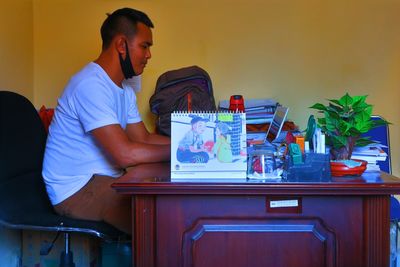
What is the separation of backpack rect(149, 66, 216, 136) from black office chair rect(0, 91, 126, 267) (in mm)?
646

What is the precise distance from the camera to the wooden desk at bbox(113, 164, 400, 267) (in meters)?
1.15

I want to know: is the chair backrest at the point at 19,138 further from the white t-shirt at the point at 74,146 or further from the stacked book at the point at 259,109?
the stacked book at the point at 259,109

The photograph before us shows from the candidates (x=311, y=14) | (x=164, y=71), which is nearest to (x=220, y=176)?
(x=164, y=71)

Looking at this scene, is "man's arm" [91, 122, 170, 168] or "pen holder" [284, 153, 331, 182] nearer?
"pen holder" [284, 153, 331, 182]

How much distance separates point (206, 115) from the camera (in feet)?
3.90

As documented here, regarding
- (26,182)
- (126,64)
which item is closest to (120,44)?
(126,64)

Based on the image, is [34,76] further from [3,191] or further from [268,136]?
[268,136]

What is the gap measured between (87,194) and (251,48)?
1.38 m

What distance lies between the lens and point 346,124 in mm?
1316

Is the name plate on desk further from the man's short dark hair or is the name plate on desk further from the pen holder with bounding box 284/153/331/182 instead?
the man's short dark hair

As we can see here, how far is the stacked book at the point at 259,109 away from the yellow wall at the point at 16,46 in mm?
1126

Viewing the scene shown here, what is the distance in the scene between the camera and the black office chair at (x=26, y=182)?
162 cm

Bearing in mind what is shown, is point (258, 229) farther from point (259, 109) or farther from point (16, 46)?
point (16, 46)

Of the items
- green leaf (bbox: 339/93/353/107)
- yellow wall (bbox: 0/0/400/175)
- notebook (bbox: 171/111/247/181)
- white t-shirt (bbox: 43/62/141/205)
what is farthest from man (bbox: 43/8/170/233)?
yellow wall (bbox: 0/0/400/175)
